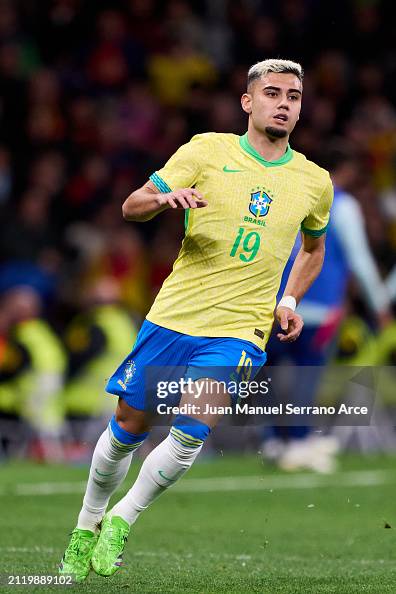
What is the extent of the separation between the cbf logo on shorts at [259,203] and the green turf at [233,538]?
1.78 metres

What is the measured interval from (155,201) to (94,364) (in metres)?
7.49

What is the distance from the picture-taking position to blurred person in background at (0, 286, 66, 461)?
13.5m

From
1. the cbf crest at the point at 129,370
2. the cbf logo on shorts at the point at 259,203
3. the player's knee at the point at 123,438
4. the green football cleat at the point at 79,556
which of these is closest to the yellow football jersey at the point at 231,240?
the cbf logo on shorts at the point at 259,203

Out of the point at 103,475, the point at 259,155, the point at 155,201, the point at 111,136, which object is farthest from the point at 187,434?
the point at 111,136

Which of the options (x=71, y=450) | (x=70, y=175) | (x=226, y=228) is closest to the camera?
(x=226, y=228)

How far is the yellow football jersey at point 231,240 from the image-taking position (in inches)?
267

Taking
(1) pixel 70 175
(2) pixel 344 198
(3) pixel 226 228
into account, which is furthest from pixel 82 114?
(3) pixel 226 228

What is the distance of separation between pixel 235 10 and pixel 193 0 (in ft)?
1.80

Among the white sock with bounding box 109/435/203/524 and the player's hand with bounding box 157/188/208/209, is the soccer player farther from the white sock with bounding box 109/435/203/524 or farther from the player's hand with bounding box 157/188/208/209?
the player's hand with bounding box 157/188/208/209

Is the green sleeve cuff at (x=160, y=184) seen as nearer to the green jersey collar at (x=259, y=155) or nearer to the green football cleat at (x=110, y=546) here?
the green jersey collar at (x=259, y=155)

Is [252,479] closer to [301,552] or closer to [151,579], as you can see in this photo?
[301,552]

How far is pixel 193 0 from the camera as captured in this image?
58.5ft

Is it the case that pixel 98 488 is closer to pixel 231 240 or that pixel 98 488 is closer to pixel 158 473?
pixel 158 473

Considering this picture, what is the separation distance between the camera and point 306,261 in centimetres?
732
